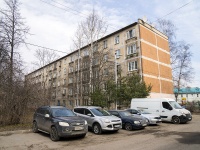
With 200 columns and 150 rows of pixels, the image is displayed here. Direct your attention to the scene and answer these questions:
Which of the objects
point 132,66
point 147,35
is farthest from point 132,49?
point 147,35

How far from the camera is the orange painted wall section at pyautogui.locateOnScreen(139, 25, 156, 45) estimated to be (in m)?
31.8

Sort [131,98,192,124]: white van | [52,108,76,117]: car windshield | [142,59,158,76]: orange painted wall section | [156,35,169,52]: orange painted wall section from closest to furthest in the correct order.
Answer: [52,108,76,117]: car windshield < [131,98,192,124]: white van < [142,59,158,76]: orange painted wall section < [156,35,169,52]: orange painted wall section

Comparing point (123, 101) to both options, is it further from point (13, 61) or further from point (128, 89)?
point (13, 61)

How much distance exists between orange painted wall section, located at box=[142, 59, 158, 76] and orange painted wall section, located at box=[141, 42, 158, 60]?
1173 mm

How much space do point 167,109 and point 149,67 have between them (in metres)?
14.6

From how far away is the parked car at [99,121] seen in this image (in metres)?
11.5

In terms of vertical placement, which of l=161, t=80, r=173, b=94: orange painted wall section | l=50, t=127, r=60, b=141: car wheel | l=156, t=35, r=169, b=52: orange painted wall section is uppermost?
l=156, t=35, r=169, b=52: orange painted wall section

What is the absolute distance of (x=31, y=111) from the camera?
1565cm

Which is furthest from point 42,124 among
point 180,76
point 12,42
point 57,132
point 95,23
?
point 180,76

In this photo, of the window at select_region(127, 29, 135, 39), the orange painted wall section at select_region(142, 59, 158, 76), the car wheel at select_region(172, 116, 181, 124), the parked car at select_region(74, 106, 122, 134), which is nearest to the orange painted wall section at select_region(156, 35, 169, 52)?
the orange painted wall section at select_region(142, 59, 158, 76)

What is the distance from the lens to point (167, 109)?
1822 cm

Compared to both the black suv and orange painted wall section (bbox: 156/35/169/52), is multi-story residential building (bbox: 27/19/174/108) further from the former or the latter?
the black suv

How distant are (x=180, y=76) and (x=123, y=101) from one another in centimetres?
2240

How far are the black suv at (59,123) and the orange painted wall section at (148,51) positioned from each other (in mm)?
23186
